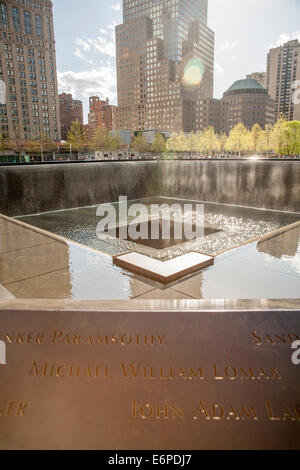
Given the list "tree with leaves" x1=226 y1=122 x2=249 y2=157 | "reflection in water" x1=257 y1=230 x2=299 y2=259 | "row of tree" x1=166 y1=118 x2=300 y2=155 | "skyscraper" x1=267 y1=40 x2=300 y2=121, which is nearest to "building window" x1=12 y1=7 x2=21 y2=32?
"row of tree" x1=166 y1=118 x2=300 y2=155

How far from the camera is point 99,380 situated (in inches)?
84.0

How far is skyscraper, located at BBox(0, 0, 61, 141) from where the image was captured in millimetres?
87500

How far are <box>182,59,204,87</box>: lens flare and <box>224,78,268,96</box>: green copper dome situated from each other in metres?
18.6

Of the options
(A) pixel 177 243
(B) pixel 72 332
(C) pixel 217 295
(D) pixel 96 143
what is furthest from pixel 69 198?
(D) pixel 96 143

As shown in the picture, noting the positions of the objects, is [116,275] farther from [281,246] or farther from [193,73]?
[193,73]

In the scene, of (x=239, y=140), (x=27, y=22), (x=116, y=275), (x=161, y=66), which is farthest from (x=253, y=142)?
(x=161, y=66)

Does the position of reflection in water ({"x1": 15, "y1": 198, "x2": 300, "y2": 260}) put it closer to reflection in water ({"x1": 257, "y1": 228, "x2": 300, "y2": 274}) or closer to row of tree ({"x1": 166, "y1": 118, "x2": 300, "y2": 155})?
reflection in water ({"x1": 257, "y1": 228, "x2": 300, "y2": 274})

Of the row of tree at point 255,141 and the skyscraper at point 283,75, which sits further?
the skyscraper at point 283,75

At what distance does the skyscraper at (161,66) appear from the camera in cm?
13475

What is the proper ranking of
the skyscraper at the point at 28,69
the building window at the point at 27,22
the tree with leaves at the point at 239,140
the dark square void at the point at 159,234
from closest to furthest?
the dark square void at the point at 159,234 < the tree with leaves at the point at 239,140 < the skyscraper at the point at 28,69 < the building window at the point at 27,22

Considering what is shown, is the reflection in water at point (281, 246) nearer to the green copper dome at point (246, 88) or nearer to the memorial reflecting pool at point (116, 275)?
the memorial reflecting pool at point (116, 275)

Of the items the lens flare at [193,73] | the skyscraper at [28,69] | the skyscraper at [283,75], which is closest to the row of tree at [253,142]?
the skyscraper at [28,69]

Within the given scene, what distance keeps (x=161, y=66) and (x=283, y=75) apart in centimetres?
8117

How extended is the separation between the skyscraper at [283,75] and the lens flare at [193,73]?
48.6m
